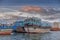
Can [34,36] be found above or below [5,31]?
below

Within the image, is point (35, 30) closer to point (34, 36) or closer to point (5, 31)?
point (34, 36)

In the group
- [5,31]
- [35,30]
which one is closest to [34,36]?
[35,30]

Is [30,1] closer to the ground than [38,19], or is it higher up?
higher up

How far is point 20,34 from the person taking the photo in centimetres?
358

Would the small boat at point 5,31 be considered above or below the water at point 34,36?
above

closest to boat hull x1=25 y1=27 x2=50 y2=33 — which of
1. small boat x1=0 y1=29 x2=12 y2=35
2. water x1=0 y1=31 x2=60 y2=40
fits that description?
water x1=0 y1=31 x2=60 y2=40

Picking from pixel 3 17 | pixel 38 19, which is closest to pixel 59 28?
pixel 38 19

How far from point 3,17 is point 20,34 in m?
0.59

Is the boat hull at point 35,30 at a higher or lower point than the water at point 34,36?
higher

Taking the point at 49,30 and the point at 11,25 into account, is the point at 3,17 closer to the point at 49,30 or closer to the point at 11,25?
the point at 11,25

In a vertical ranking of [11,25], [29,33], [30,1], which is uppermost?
[30,1]

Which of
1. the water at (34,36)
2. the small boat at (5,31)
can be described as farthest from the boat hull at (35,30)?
the small boat at (5,31)

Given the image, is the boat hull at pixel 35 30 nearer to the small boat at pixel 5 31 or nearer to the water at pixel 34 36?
the water at pixel 34 36

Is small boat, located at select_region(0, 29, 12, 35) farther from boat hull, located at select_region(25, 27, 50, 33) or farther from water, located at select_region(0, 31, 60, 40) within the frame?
boat hull, located at select_region(25, 27, 50, 33)
